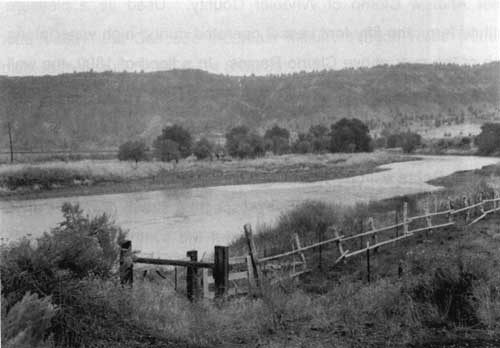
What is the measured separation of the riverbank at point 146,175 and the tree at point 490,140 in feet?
58.9

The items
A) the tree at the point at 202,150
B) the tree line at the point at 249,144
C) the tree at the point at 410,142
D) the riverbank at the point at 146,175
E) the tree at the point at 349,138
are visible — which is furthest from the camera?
the tree at the point at 410,142

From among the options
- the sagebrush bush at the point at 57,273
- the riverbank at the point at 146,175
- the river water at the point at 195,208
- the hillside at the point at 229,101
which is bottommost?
the river water at the point at 195,208

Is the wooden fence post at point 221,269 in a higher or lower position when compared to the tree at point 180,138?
lower

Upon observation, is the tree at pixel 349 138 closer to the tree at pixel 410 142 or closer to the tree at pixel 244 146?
the tree at pixel 244 146

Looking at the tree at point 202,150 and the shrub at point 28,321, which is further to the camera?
the tree at point 202,150

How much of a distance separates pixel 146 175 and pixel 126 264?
137 feet

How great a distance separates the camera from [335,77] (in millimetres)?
160625

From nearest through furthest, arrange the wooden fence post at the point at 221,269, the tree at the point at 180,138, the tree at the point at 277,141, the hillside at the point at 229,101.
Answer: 1. the wooden fence post at the point at 221,269
2. the tree at the point at 180,138
3. the tree at the point at 277,141
4. the hillside at the point at 229,101

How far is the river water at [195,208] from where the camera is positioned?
23.3 meters

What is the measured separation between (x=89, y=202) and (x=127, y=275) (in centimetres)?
2656

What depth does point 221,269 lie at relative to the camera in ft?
32.1

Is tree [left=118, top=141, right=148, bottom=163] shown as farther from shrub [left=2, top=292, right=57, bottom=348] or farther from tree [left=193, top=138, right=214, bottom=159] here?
shrub [left=2, top=292, right=57, bottom=348]

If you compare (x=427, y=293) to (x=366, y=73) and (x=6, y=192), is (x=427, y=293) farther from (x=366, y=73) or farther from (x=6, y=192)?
(x=366, y=73)

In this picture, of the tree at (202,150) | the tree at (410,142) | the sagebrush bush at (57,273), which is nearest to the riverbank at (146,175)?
the tree at (202,150)
